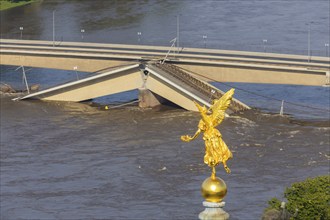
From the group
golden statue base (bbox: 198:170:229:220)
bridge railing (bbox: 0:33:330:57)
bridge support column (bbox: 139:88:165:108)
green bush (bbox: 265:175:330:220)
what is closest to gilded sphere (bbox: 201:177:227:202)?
golden statue base (bbox: 198:170:229:220)

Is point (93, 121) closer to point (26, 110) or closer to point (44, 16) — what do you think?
point (26, 110)

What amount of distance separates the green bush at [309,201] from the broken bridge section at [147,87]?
84.9 feet

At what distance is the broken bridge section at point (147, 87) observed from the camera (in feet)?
177

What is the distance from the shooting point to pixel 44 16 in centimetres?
8831

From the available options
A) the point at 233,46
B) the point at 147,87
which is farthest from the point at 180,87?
the point at 233,46

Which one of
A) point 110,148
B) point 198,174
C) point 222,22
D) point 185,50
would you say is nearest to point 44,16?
point 222,22

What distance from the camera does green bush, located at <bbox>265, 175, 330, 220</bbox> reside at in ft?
81.5

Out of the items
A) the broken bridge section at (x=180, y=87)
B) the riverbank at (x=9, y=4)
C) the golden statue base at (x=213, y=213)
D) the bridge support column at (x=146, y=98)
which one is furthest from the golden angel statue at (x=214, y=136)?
the riverbank at (x=9, y=4)

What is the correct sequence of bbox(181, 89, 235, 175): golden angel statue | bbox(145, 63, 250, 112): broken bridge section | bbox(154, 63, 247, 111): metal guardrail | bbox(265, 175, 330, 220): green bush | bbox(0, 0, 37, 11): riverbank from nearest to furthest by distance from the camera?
bbox(181, 89, 235, 175): golden angel statue < bbox(265, 175, 330, 220): green bush < bbox(154, 63, 247, 111): metal guardrail < bbox(145, 63, 250, 112): broken bridge section < bbox(0, 0, 37, 11): riverbank

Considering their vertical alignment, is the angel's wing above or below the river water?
below

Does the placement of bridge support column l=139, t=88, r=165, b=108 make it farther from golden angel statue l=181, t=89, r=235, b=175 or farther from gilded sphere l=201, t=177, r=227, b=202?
gilded sphere l=201, t=177, r=227, b=202

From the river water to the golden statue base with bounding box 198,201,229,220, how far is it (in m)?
23.4

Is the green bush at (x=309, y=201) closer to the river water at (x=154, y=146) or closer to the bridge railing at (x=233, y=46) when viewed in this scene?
the river water at (x=154, y=146)

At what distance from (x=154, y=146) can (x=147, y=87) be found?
10158mm
